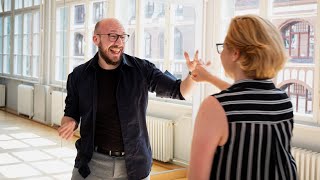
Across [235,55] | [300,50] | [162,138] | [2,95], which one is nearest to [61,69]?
[2,95]

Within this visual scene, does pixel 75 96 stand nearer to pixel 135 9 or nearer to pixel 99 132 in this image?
pixel 99 132

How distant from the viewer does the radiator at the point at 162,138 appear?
4.68 m

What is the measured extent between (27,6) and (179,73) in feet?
6.59

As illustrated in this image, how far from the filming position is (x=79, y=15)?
432 cm

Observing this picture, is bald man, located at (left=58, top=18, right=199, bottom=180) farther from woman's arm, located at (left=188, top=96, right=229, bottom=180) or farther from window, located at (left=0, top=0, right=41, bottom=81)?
window, located at (left=0, top=0, right=41, bottom=81)

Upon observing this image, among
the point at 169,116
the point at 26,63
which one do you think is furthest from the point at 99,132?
the point at 26,63

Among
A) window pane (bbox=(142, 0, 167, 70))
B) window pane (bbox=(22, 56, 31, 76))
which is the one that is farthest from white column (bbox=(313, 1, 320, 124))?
window pane (bbox=(22, 56, 31, 76))

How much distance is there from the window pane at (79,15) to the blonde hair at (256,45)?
3.51 meters

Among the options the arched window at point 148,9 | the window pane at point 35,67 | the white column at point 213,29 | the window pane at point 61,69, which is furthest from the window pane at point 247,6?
the window pane at point 35,67

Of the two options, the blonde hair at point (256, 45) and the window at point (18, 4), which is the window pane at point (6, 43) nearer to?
the window at point (18, 4)

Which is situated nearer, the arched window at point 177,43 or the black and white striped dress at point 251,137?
the black and white striped dress at point 251,137

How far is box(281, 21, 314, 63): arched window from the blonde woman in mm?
2709

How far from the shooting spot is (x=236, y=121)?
974mm

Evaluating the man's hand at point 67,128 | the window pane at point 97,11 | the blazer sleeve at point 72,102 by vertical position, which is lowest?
the man's hand at point 67,128
